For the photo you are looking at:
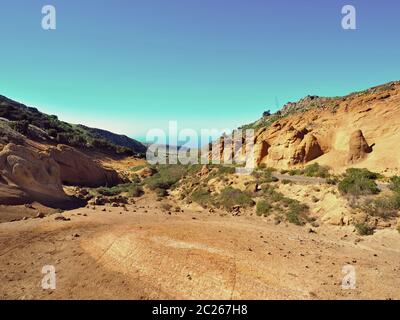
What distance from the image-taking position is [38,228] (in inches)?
540

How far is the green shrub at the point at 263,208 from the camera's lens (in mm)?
18828

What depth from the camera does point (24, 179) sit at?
18.3 meters

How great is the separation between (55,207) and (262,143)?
20.2 meters

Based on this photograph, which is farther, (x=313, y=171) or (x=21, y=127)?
(x=21, y=127)

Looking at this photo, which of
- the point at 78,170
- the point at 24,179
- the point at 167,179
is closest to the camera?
the point at 24,179

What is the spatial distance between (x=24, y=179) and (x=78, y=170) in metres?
12.1

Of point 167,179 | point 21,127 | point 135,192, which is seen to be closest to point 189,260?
point 135,192

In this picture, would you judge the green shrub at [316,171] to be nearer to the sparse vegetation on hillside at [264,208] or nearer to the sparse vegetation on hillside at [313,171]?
the sparse vegetation on hillside at [313,171]

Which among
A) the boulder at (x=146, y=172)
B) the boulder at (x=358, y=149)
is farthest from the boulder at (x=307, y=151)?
the boulder at (x=146, y=172)

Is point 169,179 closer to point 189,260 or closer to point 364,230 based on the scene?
point 364,230

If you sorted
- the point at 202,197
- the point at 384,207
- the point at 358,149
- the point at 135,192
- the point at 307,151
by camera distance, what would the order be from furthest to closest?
1. the point at 307,151
2. the point at 135,192
3. the point at 358,149
4. the point at 202,197
5. the point at 384,207

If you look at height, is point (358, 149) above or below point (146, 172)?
above

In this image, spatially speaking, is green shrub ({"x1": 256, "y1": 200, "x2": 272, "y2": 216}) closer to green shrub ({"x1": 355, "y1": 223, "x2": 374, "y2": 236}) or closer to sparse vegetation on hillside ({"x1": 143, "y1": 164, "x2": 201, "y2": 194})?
green shrub ({"x1": 355, "y1": 223, "x2": 374, "y2": 236})
